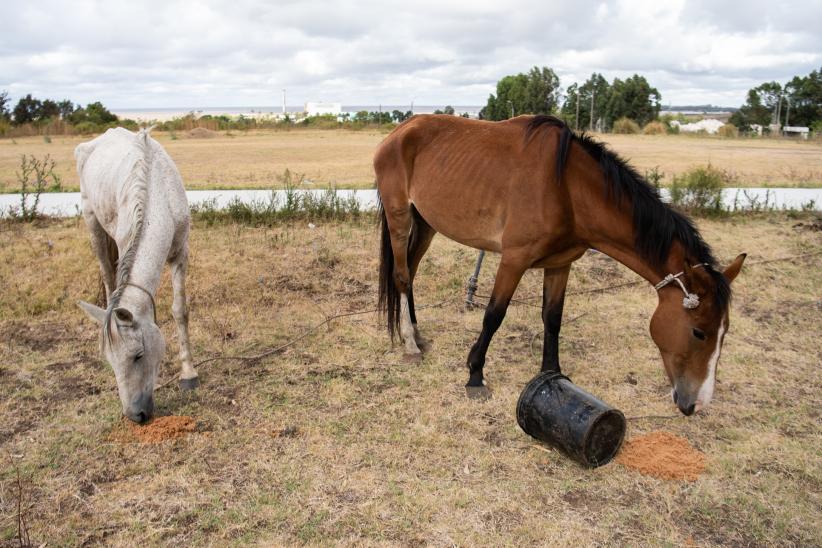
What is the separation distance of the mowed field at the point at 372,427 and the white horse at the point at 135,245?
519 millimetres

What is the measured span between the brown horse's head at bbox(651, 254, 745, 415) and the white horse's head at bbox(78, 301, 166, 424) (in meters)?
2.98

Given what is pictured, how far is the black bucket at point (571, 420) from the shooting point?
3.34 metres

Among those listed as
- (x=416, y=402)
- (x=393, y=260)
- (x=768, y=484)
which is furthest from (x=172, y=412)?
(x=768, y=484)

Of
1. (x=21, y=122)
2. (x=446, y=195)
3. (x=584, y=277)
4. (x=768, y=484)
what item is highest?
(x=21, y=122)

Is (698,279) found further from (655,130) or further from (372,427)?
(655,130)

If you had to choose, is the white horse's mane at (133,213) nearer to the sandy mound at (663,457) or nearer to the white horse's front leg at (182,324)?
the white horse's front leg at (182,324)

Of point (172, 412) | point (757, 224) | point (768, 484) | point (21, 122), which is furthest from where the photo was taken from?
point (21, 122)

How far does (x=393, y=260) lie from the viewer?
5.11 meters

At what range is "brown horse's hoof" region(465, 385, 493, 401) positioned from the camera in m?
4.28

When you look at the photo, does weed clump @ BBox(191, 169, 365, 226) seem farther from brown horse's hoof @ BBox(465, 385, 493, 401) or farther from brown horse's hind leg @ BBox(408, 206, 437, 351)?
brown horse's hoof @ BBox(465, 385, 493, 401)

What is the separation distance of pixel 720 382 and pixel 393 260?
2.77 metres

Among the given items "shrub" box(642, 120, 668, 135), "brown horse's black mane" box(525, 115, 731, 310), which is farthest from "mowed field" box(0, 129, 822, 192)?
"shrub" box(642, 120, 668, 135)

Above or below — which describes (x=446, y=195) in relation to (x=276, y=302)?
above

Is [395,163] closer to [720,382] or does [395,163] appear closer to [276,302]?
[276,302]
